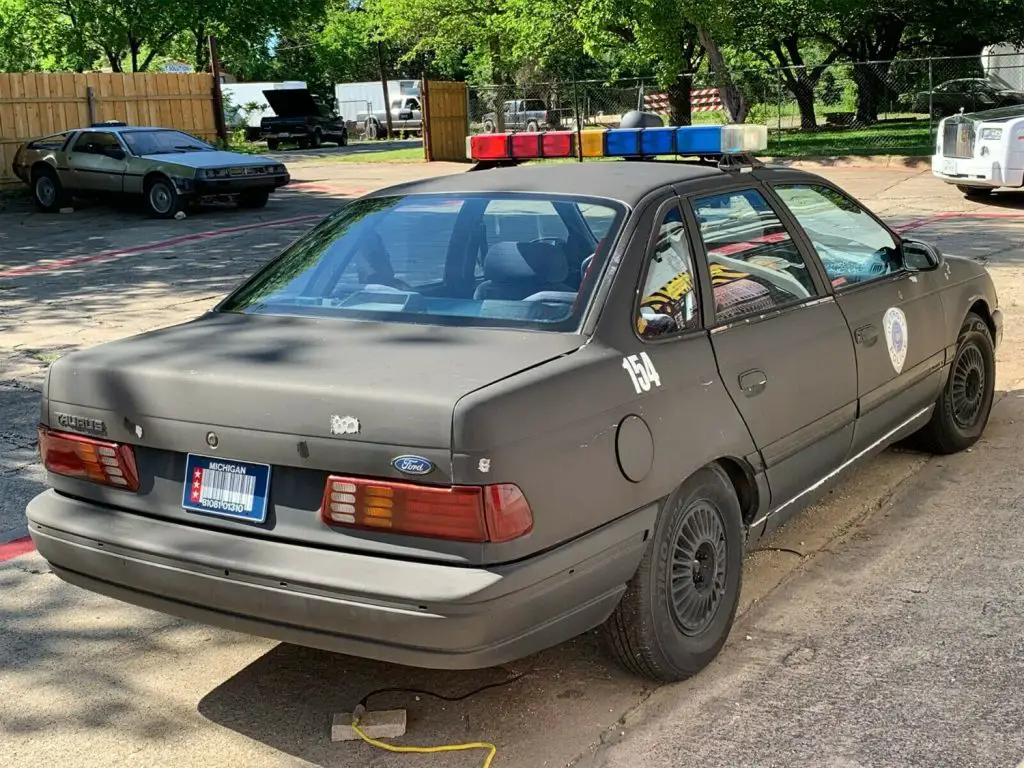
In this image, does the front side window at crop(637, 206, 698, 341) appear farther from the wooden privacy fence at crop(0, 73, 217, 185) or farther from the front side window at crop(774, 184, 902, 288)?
the wooden privacy fence at crop(0, 73, 217, 185)

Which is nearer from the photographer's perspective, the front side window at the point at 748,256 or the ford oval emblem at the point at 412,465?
the ford oval emblem at the point at 412,465

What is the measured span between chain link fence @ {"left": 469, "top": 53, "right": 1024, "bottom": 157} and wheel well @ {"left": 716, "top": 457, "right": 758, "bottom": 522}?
67.5 ft

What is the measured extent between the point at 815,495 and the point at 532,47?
2504 cm

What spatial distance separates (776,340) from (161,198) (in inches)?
637

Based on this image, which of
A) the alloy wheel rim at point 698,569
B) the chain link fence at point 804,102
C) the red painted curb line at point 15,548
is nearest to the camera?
the alloy wheel rim at point 698,569

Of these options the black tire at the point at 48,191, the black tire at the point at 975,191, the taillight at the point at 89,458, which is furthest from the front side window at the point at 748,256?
the black tire at the point at 48,191

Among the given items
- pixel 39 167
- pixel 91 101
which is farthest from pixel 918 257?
pixel 91 101

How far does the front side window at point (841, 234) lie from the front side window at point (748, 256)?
193mm

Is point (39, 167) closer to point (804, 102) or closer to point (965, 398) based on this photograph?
point (965, 398)

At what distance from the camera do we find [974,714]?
3.47 meters

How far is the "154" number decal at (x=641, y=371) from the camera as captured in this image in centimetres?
347

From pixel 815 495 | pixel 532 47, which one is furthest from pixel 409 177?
pixel 815 495

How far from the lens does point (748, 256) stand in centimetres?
432

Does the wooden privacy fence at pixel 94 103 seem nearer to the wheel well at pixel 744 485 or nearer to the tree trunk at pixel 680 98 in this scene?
the tree trunk at pixel 680 98
